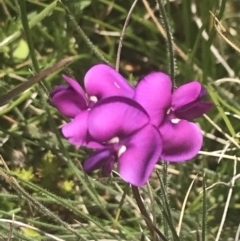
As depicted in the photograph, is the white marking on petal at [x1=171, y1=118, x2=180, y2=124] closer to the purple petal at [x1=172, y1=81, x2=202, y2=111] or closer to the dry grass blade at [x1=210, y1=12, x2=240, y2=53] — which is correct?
the purple petal at [x1=172, y1=81, x2=202, y2=111]

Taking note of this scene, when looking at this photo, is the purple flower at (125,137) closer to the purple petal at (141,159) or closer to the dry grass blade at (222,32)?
the purple petal at (141,159)

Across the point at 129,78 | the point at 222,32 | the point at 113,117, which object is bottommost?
the point at 129,78

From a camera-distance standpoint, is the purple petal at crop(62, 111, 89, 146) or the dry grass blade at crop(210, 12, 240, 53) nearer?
the purple petal at crop(62, 111, 89, 146)

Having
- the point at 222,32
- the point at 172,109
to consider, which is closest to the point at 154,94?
the point at 172,109

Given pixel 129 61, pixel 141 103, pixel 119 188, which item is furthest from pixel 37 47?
pixel 141 103

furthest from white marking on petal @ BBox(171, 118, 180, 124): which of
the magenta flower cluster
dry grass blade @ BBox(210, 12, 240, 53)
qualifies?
dry grass blade @ BBox(210, 12, 240, 53)

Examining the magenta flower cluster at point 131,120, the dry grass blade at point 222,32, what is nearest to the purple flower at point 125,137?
the magenta flower cluster at point 131,120

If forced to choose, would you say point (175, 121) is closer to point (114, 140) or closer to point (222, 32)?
point (114, 140)
